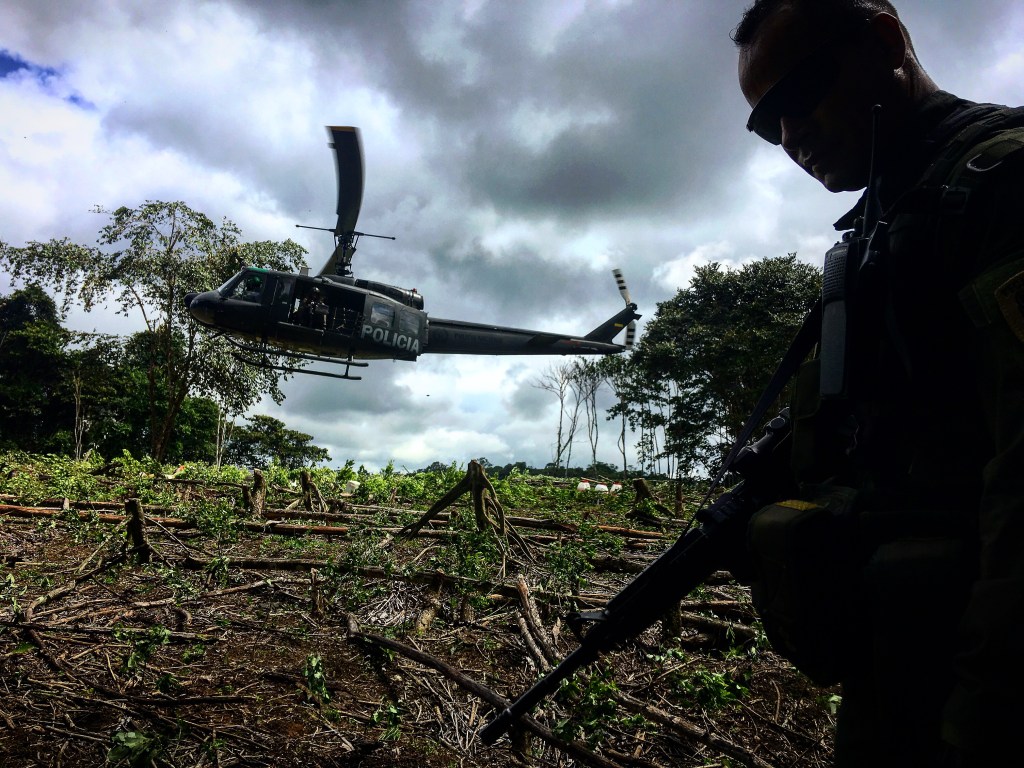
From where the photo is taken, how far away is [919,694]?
3.61 ft

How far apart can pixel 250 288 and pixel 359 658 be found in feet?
40.1

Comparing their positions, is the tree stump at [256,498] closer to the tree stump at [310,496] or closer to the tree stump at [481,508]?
the tree stump at [310,496]

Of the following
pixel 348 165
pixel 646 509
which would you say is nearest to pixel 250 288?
pixel 348 165

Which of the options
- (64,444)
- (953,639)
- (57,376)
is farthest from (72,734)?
(57,376)

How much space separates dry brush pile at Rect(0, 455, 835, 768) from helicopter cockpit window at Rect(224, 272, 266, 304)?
791cm

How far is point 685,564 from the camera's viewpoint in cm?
179

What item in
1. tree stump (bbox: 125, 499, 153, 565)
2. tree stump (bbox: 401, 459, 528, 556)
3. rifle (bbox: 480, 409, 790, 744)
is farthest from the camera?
tree stump (bbox: 401, 459, 528, 556)

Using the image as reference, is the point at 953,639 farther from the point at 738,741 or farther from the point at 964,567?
the point at 738,741

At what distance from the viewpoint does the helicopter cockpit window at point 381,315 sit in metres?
14.5

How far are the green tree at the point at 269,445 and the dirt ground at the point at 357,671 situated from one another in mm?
42714

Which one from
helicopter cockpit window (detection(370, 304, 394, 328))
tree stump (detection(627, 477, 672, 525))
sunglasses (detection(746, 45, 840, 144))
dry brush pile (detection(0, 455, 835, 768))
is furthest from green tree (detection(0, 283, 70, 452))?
sunglasses (detection(746, 45, 840, 144))

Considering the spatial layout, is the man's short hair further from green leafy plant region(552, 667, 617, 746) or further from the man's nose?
green leafy plant region(552, 667, 617, 746)

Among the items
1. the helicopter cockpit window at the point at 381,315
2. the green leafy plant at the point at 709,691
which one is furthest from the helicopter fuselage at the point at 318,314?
the green leafy plant at the point at 709,691

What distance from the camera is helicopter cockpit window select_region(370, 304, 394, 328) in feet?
47.6
